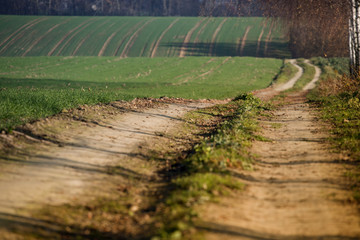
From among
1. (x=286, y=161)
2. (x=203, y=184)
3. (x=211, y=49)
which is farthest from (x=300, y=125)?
(x=211, y=49)

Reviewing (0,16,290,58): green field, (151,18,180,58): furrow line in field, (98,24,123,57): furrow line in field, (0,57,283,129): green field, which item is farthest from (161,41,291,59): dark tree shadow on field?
(98,24,123,57): furrow line in field

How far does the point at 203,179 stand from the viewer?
738cm

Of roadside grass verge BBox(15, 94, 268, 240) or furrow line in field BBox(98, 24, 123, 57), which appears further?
furrow line in field BBox(98, 24, 123, 57)

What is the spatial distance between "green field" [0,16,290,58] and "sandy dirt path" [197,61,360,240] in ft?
191

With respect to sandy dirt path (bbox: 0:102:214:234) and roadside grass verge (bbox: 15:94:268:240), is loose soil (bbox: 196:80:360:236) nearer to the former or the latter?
roadside grass verge (bbox: 15:94:268:240)

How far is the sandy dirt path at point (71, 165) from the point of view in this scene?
21.4 feet

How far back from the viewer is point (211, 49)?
242ft

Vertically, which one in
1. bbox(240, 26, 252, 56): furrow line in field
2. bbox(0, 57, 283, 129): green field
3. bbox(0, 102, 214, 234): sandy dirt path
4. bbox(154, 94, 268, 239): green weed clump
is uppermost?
bbox(240, 26, 252, 56): furrow line in field

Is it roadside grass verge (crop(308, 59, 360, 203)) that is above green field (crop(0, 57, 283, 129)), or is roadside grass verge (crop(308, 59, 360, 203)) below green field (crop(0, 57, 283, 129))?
above

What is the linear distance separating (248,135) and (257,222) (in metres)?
6.24

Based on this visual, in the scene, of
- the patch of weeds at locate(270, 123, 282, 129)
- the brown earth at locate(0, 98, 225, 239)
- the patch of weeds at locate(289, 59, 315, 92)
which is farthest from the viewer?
the patch of weeds at locate(289, 59, 315, 92)

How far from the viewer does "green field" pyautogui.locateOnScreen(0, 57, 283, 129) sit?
34.5 meters

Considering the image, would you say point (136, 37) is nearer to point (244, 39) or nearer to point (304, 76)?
point (244, 39)

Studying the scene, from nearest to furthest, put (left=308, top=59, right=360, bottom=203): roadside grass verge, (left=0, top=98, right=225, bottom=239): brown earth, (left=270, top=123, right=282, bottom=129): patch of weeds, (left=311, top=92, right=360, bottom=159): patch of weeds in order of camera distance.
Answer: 1. (left=0, top=98, right=225, bottom=239): brown earth
2. (left=308, top=59, right=360, bottom=203): roadside grass verge
3. (left=311, top=92, right=360, bottom=159): patch of weeds
4. (left=270, top=123, right=282, bottom=129): patch of weeds
